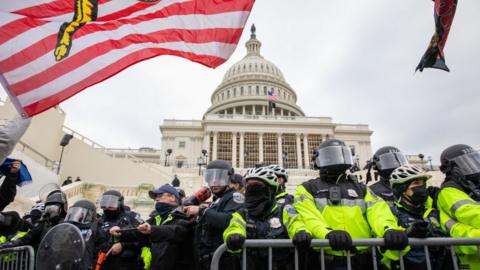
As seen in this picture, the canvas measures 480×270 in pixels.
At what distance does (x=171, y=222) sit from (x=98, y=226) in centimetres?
116

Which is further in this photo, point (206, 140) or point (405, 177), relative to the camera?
point (206, 140)

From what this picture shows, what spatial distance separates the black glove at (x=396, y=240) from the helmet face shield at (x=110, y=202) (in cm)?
320

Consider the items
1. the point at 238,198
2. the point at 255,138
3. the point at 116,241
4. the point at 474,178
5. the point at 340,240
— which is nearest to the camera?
the point at 340,240

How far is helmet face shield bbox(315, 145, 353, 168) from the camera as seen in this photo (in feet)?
9.77

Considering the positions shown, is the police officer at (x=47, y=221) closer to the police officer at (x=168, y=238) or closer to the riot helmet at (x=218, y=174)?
the police officer at (x=168, y=238)

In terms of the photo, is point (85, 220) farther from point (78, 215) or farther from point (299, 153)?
point (299, 153)

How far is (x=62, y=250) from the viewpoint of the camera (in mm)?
2217

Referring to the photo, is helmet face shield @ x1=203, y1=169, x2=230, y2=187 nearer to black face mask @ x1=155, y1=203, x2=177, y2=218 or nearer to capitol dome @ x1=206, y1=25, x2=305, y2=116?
black face mask @ x1=155, y1=203, x2=177, y2=218

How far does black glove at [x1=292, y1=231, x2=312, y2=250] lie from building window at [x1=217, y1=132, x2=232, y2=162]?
4254 centimetres

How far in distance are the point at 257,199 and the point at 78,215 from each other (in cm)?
228

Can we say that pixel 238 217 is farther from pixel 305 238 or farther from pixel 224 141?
pixel 224 141

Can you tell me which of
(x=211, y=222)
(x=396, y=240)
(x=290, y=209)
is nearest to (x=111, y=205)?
(x=211, y=222)

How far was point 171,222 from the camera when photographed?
11.2ft

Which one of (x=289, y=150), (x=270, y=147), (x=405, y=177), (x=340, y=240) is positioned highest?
(x=270, y=147)
